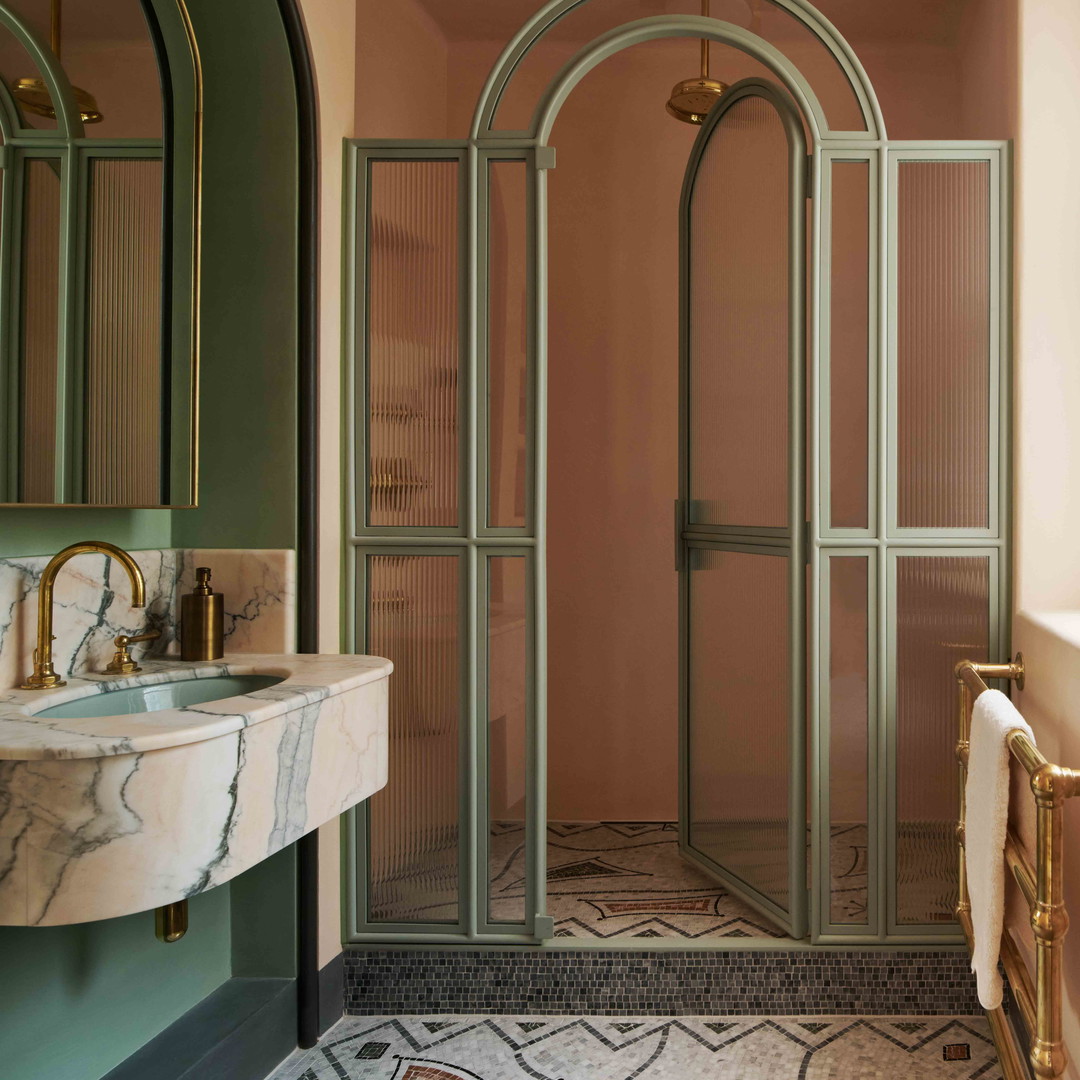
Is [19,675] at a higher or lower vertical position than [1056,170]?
lower

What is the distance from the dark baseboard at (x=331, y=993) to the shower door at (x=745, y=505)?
96 centimetres

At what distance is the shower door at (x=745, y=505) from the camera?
84.7 inches

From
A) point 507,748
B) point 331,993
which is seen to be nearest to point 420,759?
point 507,748

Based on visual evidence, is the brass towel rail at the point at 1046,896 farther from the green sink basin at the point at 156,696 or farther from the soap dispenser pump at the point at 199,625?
the soap dispenser pump at the point at 199,625

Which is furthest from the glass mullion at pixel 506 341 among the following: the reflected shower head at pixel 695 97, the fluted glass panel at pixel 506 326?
the reflected shower head at pixel 695 97

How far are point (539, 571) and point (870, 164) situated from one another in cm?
115

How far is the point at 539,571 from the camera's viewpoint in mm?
A: 2146

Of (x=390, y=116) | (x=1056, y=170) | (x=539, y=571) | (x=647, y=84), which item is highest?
(x=647, y=84)

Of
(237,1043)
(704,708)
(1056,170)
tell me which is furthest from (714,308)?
(237,1043)

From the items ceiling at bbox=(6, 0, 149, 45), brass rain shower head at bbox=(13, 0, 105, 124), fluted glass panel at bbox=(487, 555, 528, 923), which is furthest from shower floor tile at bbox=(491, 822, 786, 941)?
ceiling at bbox=(6, 0, 149, 45)

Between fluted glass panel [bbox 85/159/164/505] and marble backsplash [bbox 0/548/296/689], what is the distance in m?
0.16

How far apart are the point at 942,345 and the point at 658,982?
5.05ft

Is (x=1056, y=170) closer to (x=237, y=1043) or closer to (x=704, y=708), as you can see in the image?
(x=704, y=708)

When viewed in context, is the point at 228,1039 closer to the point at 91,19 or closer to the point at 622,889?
the point at 622,889
